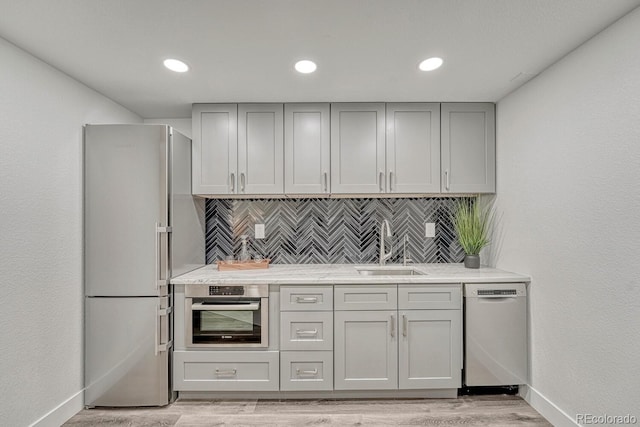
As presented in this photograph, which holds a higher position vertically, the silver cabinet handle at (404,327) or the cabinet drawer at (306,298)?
the cabinet drawer at (306,298)

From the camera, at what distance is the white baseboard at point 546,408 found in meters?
2.15

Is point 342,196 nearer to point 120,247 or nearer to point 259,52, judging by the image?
point 259,52

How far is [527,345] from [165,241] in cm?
272

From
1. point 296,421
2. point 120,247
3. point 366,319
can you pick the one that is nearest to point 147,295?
point 120,247

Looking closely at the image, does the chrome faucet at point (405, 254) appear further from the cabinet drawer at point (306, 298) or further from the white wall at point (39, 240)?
the white wall at point (39, 240)

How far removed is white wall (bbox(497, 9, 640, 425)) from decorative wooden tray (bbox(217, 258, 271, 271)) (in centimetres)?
207

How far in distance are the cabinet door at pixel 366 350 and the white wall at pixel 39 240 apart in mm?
1833

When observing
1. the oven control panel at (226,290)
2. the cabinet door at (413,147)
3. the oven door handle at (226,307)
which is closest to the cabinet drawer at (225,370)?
the oven door handle at (226,307)

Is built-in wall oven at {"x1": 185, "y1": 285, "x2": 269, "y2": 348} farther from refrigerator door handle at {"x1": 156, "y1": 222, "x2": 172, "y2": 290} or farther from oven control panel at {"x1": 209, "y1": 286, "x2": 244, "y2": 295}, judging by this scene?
refrigerator door handle at {"x1": 156, "y1": 222, "x2": 172, "y2": 290}

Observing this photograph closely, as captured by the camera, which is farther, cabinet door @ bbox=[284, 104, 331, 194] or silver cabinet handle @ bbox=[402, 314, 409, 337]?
cabinet door @ bbox=[284, 104, 331, 194]

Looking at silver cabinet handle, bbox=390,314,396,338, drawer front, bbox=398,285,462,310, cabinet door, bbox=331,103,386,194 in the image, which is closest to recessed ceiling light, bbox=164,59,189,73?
cabinet door, bbox=331,103,386,194

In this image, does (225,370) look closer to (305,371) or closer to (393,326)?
(305,371)

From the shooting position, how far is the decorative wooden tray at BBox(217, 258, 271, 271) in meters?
→ 3.02

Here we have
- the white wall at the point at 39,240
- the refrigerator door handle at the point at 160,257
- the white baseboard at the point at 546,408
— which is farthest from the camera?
the refrigerator door handle at the point at 160,257
